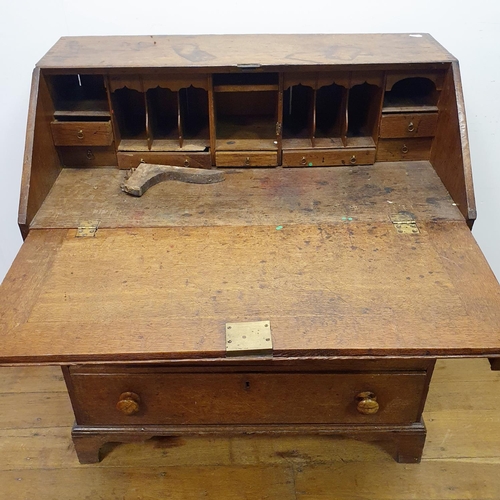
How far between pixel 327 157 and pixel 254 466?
1005 mm

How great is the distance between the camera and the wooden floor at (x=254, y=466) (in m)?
1.52

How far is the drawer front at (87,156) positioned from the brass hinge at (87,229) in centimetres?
→ 32

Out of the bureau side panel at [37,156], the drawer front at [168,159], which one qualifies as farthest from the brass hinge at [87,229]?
the drawer front at [168,159]

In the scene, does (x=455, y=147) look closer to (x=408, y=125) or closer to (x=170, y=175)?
(x=408, y=125)

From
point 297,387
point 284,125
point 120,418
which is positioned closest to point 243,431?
point 297,387

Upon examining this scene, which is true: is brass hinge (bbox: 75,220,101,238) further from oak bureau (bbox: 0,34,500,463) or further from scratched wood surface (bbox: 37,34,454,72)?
scratched wood surface (bbox: 37,34,454,72)

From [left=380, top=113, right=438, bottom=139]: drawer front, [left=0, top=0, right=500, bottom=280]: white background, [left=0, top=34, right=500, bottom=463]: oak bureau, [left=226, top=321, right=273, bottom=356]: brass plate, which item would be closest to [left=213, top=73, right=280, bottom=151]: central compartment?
[left=0, top=34, right=500, bottom=463]: oak bureau

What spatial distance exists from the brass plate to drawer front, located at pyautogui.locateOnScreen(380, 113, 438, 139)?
2.69 feet

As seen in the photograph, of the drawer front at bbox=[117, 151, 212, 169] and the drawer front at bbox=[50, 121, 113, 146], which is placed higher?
the drawer front at bbox=[50, 121, 113, 146]

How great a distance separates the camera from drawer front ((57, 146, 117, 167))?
1.61 m

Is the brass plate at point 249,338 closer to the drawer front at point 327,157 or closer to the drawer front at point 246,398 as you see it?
the drawer front at point 246,398

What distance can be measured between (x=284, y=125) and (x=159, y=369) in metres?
0.91

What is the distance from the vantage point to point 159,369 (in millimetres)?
1293

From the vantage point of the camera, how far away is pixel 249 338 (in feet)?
3.43
